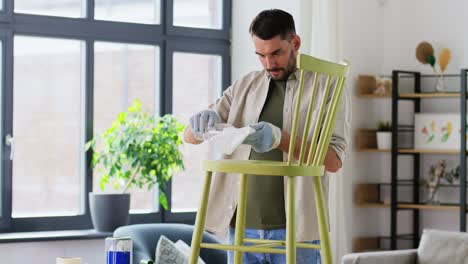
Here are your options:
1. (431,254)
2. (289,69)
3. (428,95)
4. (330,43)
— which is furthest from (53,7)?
(289,69)

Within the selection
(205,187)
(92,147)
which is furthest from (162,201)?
(205,187)

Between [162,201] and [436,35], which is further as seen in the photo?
[436,35]

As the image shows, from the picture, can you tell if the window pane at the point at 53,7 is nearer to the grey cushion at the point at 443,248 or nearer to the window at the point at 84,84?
the window at the point at 84,84

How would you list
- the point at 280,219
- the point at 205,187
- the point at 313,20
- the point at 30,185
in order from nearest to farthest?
the point at 205,187 < the point at 280,219 < the point at 30,185 < the point at 313,20

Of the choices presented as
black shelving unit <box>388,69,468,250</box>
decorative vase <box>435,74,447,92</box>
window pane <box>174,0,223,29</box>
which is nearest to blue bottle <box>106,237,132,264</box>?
window pane <box>174,0,223,29</box>

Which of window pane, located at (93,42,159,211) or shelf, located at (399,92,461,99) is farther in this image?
shelf, located at (399,92,461,99)

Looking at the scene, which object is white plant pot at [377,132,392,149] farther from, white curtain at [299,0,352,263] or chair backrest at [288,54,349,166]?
chair backrest at [288,54,349,166]

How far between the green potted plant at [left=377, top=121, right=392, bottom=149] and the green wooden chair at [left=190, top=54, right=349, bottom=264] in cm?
375

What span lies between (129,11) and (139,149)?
0.95 m

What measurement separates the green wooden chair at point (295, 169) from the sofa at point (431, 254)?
2.65 m

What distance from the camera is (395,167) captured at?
605 cm

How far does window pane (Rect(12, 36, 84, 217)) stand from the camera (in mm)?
5195

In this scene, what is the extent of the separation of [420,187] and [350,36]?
119 centimetres

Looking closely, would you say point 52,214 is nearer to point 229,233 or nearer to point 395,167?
point 395,167
